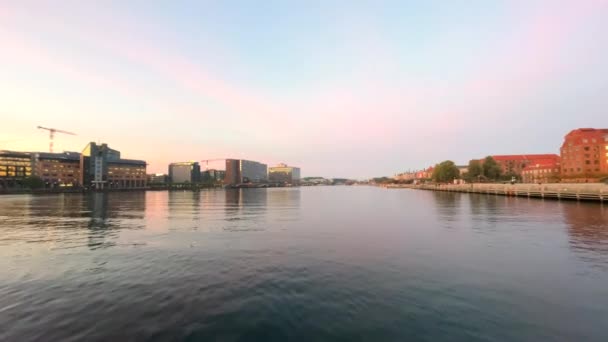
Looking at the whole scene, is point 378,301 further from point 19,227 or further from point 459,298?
point 19,227

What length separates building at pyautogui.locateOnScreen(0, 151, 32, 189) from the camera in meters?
184

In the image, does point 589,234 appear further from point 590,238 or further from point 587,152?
point 587,152

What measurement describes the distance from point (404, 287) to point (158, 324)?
11.5m

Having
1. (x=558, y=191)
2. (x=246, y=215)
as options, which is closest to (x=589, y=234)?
(x=246, y=215)

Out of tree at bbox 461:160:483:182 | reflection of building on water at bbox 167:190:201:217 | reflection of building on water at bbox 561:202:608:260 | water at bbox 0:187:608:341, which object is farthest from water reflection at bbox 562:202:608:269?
tree at bbox 461:160:483:182

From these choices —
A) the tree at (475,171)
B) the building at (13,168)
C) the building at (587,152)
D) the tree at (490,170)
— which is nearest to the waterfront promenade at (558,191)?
the tree at (475,171)

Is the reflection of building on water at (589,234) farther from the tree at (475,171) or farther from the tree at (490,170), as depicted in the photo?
the tree at (490,170)

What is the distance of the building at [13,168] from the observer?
184 m

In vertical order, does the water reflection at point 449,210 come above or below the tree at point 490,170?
below

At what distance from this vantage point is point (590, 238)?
87.9 feet

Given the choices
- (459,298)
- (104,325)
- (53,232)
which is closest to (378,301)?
(459,298)

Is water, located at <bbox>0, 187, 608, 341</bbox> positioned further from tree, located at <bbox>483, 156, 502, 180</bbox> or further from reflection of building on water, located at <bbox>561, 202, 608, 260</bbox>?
tree, located at <bbox>483, 156, 502, 180</bbox>

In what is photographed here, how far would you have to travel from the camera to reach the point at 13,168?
18962 centimetres

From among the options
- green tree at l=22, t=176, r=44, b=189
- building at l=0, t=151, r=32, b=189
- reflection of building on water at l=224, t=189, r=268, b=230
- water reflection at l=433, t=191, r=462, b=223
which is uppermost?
building at l=0, t=151, r=32, b=189
